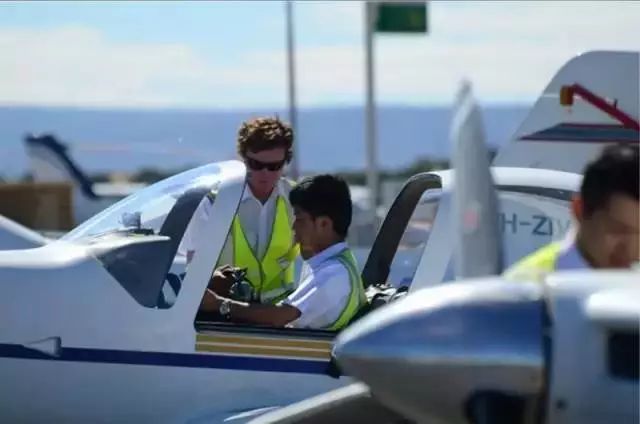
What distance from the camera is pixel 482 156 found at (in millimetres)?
3385

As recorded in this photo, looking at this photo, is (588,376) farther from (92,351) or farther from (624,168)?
(92,351)

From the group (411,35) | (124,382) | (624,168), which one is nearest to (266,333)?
(124,382)

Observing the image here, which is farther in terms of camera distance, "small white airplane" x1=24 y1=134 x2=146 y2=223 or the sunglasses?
"small white airplane" x1=24 y1=134 x2=146 y2=223

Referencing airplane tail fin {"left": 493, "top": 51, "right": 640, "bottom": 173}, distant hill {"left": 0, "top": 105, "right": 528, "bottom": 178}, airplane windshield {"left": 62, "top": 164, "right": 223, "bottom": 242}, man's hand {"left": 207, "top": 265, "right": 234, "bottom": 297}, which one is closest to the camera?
man's hand {"left": 207, "top": 265, "right": 234, "bottom": 297}

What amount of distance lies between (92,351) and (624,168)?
2572 mm

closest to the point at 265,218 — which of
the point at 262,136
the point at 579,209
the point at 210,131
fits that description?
the point at 262,136

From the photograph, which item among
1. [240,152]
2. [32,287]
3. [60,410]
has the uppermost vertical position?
[240,152]

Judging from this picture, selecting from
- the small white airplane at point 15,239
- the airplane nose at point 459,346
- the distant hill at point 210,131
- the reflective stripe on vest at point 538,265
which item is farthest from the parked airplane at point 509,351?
the distant hill at point 210,131

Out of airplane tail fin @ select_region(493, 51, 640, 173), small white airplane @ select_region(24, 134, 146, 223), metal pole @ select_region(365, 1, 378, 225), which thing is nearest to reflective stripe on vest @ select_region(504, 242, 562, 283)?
airplane tail fin @ select_region(493, 51, 640, 173)

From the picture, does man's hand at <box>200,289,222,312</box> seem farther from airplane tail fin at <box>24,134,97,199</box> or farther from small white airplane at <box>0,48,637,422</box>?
airplane tail fin at <box>24,134,97,199</box>

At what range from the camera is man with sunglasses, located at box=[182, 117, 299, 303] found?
6.00m

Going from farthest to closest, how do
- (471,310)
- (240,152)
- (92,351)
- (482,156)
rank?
(240,152)
(92,351)
(482,156)
(471,310)

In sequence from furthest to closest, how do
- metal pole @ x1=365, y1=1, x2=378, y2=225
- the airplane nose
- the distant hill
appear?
the distant hill → metal pole @ x1=365, y1=1, x2=378, y2=225 → the airplane nose

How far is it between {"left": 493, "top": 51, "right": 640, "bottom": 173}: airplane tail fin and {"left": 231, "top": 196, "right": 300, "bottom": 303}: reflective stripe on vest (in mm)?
3202
